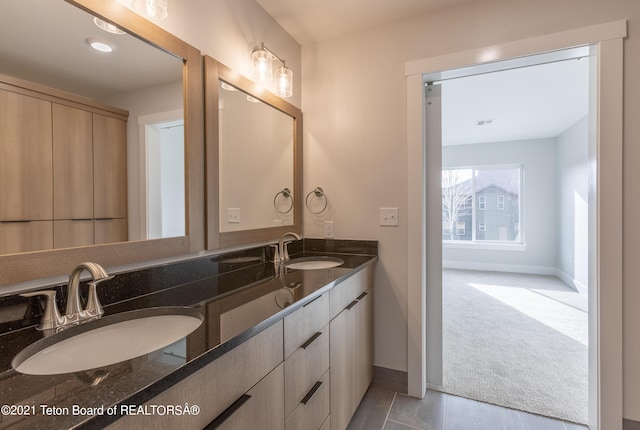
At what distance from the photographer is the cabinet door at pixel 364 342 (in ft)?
5.71

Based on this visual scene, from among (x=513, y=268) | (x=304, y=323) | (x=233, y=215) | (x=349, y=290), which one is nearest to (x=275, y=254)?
(x=233, y=215)

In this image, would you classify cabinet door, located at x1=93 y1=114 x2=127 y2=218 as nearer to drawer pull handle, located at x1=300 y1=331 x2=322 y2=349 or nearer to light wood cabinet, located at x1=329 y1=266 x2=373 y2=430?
drawer pull handle, located at x1=300 y1=331 x2=322 y2=349

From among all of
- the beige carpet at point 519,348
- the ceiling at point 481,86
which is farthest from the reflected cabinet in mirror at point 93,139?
the beige carpet at point 519,348

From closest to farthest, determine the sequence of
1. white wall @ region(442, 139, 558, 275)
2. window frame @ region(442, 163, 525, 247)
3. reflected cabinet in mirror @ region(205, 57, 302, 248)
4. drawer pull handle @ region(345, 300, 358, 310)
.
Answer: reflected cabinet in mirror @ region(205, 57, 302, 248)
drawer pull handle @ region(345, 300, 358, 310)
white wall @ region(442, 139, 558, 275)
window frame @ region(442, 163, 525, 247)

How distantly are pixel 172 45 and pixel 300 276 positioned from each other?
116cm

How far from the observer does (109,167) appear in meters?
1.07

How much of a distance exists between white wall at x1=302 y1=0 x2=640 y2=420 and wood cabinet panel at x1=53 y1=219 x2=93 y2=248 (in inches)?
57.3

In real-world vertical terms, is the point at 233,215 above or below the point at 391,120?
below

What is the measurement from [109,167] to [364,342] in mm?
1580

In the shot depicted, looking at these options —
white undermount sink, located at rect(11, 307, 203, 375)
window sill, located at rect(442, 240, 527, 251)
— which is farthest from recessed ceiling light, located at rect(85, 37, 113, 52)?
window sill, located at rect(442, 240, 527, 251)

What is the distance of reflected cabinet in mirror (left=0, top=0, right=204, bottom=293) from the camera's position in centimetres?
85

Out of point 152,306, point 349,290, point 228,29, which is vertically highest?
point 228,29

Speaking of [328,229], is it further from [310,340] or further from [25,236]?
[25,236]

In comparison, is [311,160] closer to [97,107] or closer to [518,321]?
[97,107]
